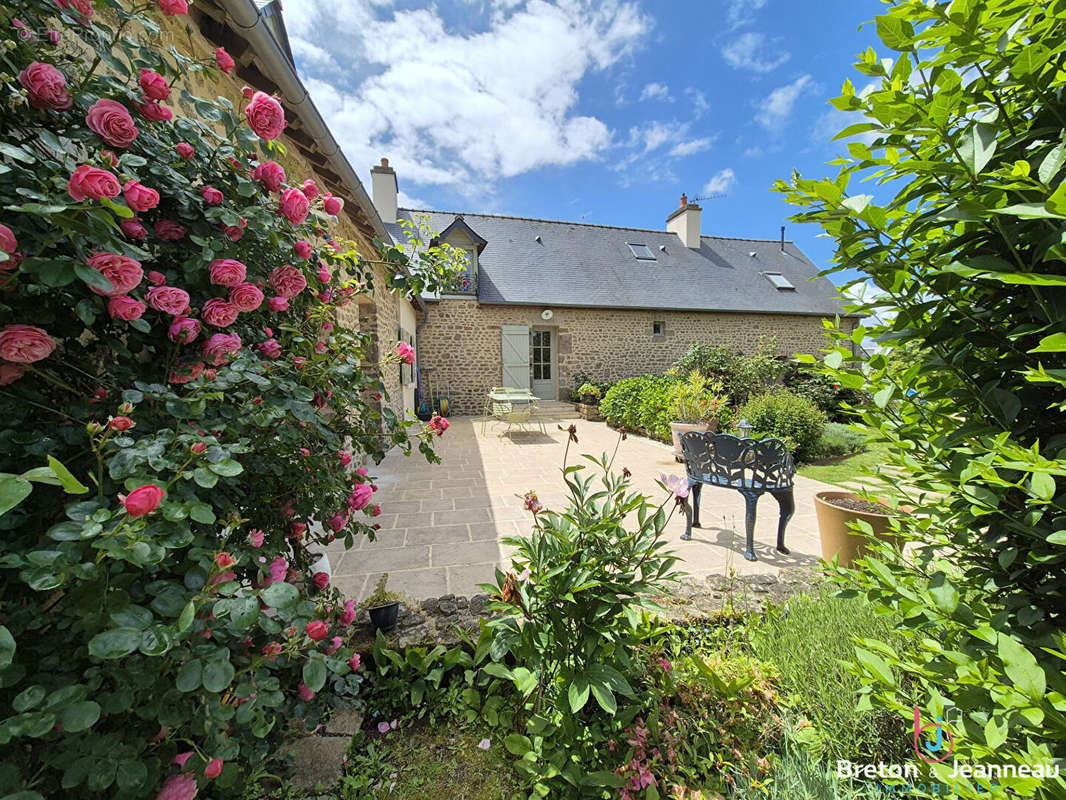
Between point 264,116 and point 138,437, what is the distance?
1.00 metres

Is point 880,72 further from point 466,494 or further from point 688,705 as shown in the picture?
point 466,494

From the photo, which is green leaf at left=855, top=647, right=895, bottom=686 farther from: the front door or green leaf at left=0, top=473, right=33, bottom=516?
the front door

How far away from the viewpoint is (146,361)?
108cm

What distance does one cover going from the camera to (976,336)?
911 mm

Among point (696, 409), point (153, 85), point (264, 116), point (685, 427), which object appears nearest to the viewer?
point (153, 85)

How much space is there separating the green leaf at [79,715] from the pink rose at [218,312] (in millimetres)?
813

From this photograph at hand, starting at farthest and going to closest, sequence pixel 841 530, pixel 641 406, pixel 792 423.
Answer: pixel 641 406 → pixel 792 423 → pixel 841 530

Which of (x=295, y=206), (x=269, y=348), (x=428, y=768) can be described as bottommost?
(x=428, y=768)

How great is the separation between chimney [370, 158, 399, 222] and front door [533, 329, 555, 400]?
519cm

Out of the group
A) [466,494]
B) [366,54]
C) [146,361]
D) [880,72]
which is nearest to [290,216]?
[146,361]

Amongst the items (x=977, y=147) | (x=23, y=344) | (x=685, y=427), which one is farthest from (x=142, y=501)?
(x=685, y=427)

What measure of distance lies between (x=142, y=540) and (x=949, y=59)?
177 centimetres

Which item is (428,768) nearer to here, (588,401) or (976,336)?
(976,336)

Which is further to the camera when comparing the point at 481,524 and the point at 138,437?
the point at 481,524
